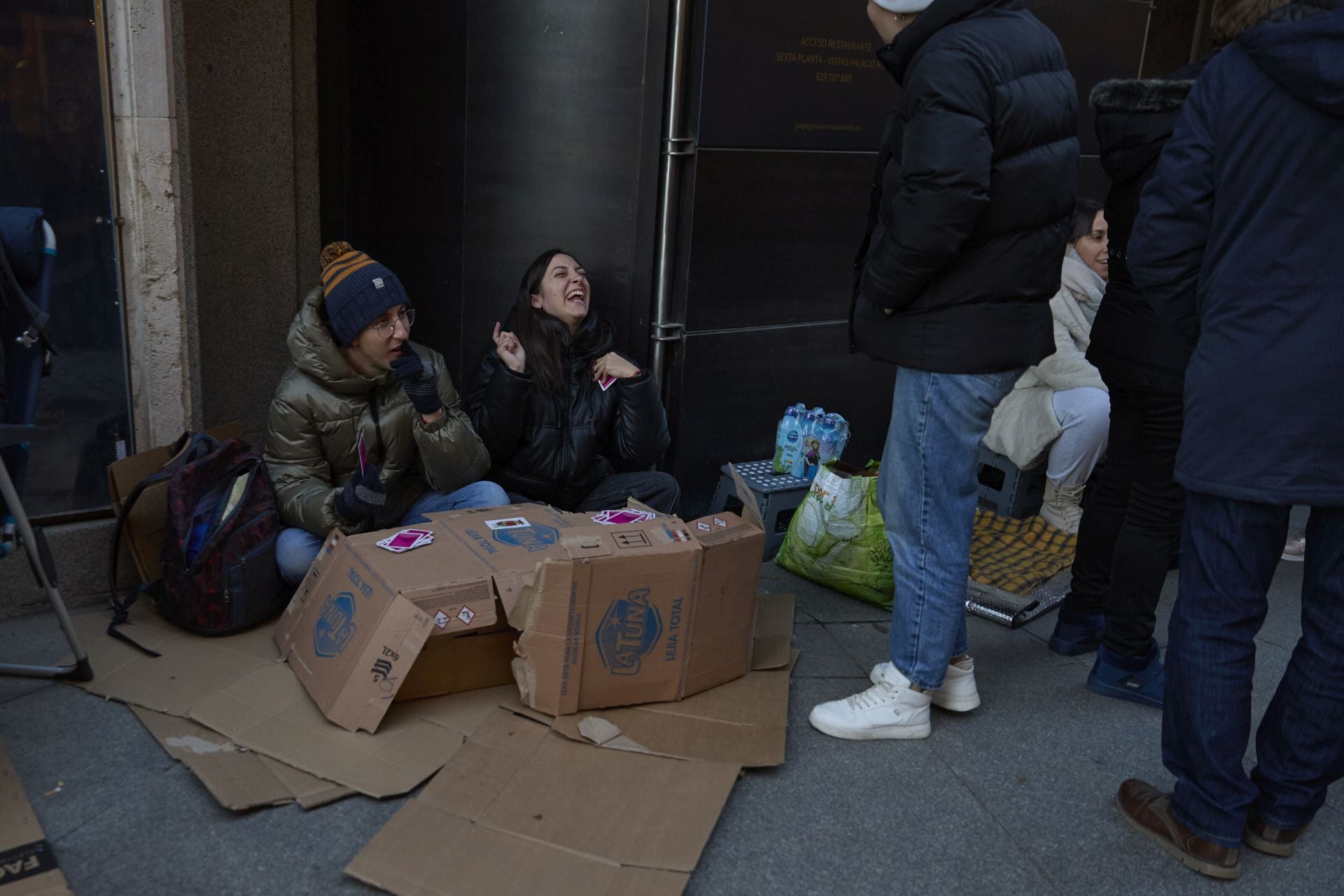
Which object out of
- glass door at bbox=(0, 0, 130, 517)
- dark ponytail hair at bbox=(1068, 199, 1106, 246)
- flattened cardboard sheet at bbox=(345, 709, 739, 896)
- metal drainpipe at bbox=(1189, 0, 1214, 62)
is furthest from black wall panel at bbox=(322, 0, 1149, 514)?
metal drainpipe at bbox=(1189, 0, 1214, 62)

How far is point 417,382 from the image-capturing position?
348 centimetres

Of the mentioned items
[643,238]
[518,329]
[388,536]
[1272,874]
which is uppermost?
[643,238]

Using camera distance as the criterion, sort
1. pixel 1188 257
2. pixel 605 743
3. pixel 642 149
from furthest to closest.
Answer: pixel 642 149, pixel 605 743, pixel 1188 257

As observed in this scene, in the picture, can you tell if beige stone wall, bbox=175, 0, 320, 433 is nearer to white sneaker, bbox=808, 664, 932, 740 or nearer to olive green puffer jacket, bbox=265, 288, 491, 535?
olive green puffer jacket, bbox=265, 288, 491, 535

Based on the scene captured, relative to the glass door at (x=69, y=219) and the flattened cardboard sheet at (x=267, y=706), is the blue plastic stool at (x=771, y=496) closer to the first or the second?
the flattened cardboard sheet at (x=267, y=706)

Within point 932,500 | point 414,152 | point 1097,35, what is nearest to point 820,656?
point 932,500

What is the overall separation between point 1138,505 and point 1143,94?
1.12m

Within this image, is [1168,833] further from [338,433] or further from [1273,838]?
[338,433]

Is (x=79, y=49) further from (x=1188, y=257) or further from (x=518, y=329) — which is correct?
(x=1188, y=257)

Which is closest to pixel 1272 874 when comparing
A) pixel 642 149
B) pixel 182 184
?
pixel 642 149

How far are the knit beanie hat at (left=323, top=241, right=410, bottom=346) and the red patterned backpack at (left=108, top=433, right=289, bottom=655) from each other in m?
0.49

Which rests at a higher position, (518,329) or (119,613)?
(518,329)

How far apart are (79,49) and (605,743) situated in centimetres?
238

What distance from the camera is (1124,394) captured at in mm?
3338
